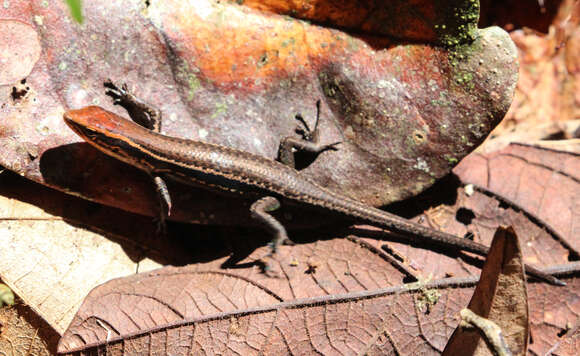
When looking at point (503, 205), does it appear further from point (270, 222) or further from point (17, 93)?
point (17, 93)

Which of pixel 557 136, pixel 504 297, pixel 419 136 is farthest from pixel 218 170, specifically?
pixel 557 136

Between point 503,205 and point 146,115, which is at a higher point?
point 146,115

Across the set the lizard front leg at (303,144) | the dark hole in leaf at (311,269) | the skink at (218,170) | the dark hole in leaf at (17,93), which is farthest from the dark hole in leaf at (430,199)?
the dark hole in leaf at (17,93)

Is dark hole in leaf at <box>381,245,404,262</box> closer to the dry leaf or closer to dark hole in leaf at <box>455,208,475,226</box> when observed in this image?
dark hole in leaf at <box>455,208,475,226</box>

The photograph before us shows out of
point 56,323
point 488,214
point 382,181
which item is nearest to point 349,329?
point 382,181

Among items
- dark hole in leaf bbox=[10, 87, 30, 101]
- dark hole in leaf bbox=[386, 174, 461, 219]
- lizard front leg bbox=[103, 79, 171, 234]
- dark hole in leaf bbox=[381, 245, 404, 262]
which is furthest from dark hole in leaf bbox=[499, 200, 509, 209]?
dark hole in leaf bbox=[10, 87, 30, 101]

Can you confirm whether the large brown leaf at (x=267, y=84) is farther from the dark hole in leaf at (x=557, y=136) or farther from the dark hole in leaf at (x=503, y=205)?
the dark hole in leaf at (x=557, y=136)
